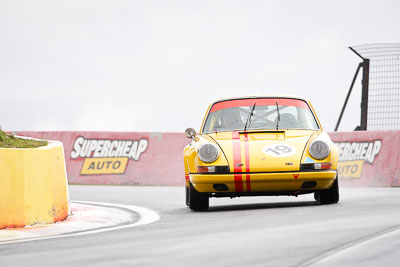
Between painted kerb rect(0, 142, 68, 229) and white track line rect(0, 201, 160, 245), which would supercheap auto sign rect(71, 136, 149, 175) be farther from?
painted kerb rect(0, 142, 68, 229)

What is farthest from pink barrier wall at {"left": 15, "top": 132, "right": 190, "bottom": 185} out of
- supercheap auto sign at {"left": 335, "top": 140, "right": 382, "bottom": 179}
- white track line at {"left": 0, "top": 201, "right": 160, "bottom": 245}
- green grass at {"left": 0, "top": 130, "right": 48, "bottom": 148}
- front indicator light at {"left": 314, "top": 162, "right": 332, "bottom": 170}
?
front indicator light at {"left": 314, "top": 162, "right": 332, "bottom": 170}

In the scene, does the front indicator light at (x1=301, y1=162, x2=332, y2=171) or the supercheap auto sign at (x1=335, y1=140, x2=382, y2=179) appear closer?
the front indicator light at (x1=301, y1=162, x2=332, y2=171)

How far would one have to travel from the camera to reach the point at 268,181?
795 centimetres

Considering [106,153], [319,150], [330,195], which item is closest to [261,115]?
[319,150]

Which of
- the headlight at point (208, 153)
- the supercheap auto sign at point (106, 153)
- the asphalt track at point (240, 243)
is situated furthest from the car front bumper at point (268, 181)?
the supercheap auto sign at point (106, 153)

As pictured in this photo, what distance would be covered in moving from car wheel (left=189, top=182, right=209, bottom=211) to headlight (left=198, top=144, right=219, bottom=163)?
47 centimetres

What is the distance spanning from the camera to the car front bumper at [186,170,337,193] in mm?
7934

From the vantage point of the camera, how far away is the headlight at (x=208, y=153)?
26.6 ft

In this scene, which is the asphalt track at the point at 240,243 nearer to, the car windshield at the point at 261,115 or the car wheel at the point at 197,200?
the car wheel at the point at 197,200

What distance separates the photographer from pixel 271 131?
863 centimetres

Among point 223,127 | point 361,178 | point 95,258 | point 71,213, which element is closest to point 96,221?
point 71,213

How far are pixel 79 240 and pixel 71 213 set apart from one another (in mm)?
3085

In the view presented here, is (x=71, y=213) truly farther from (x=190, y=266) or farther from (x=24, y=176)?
(x=190, y=266)

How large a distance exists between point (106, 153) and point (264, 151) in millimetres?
12560
